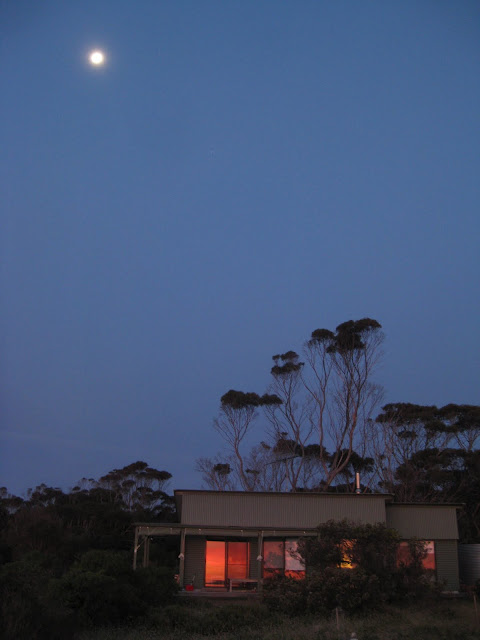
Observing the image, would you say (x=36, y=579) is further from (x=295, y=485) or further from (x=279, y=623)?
(x=295, y=485)

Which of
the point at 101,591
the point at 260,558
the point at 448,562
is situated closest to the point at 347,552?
the point at 260,558

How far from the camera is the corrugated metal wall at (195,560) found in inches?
872

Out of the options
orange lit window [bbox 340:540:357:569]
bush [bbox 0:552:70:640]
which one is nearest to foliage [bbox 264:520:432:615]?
orange lit window [bbox 340:540:357:569]

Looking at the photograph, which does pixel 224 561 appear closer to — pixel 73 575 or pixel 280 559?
pixel 280 559

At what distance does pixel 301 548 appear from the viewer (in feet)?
58.4

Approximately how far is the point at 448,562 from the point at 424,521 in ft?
5.35

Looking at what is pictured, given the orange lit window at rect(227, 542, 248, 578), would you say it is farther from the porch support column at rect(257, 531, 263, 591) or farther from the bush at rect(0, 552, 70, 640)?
the bush at rect(0, 552, 70, 640)

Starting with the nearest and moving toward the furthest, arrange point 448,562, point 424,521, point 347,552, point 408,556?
point 347,552
point 408,556
point 448,562
point 424,521

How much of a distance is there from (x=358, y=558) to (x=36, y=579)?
349 inches

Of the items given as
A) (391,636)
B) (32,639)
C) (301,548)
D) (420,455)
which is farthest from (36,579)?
(420,455)

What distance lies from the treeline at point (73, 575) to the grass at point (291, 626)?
0.78 m

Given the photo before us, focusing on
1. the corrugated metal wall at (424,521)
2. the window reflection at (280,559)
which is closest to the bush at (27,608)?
the window reflection at (280,559)

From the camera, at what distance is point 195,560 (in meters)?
22.6

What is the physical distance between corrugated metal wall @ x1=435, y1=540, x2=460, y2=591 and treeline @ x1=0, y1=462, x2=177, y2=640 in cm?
997
